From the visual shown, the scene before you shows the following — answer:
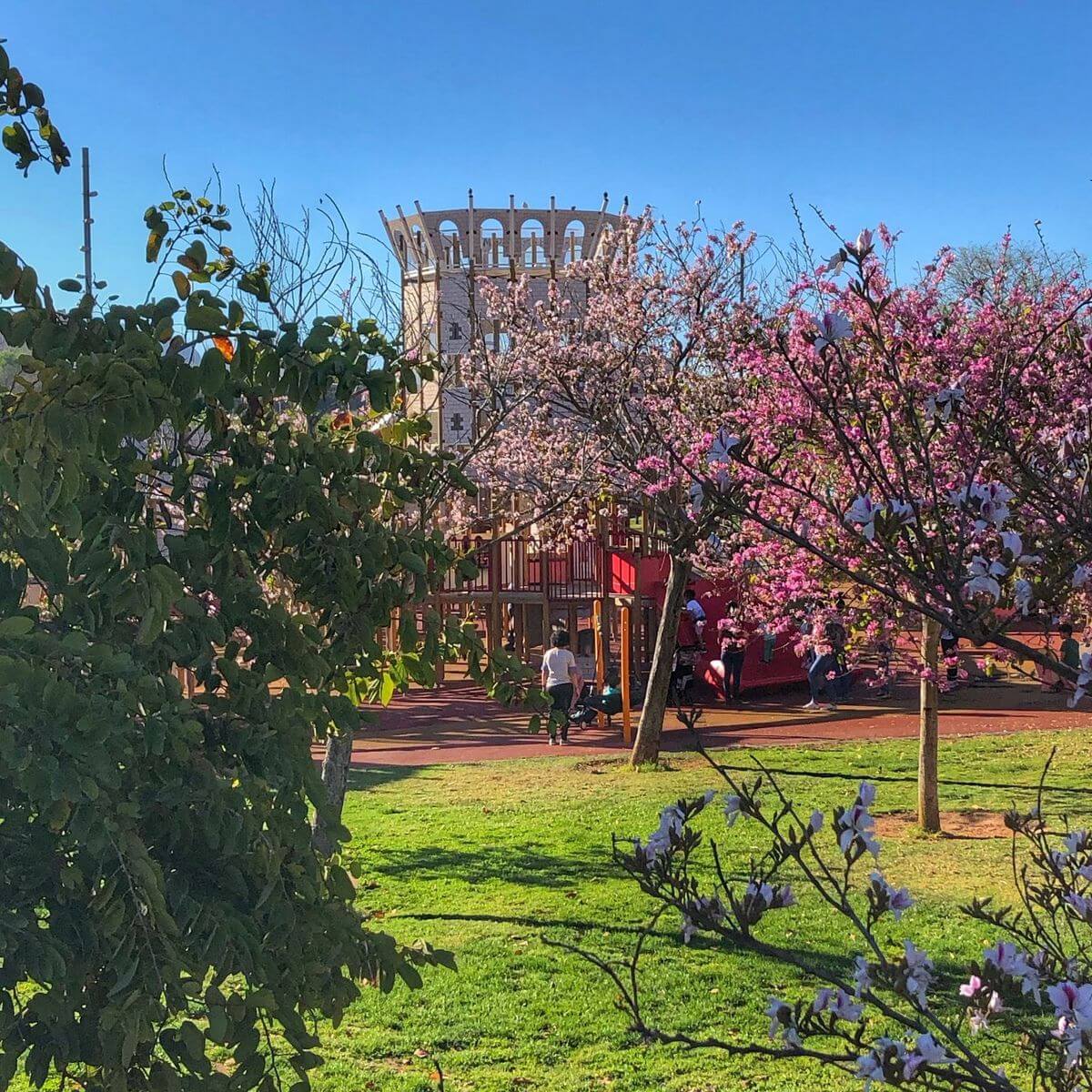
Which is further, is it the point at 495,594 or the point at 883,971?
the point at 495,594

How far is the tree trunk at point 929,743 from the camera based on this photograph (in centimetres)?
923

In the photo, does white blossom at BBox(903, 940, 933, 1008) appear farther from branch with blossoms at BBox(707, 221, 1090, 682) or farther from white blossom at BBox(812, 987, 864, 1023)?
branch with blossoms at BBox(707, 221, 1090, 682)

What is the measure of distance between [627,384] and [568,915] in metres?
7.50

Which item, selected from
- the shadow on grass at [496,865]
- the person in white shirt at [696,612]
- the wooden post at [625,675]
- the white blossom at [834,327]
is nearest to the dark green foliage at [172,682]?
the white blossom at [834,327]

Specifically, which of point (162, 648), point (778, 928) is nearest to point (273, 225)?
point (778, 928)

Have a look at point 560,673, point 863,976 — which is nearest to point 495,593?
point 560,673

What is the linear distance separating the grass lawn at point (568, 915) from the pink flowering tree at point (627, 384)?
223cm

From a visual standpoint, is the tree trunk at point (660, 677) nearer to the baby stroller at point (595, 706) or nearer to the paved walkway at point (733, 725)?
the paved walkway at point (733, 725)

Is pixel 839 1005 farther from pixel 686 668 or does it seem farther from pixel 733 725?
pixel 686 668

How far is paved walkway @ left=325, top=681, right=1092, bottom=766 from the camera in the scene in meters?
14.6

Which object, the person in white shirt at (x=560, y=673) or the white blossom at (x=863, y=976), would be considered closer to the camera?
the white blossom at (x=863, y=976)

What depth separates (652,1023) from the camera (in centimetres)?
549

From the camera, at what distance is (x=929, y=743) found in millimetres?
9305

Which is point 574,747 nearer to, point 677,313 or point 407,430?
point 677,313
